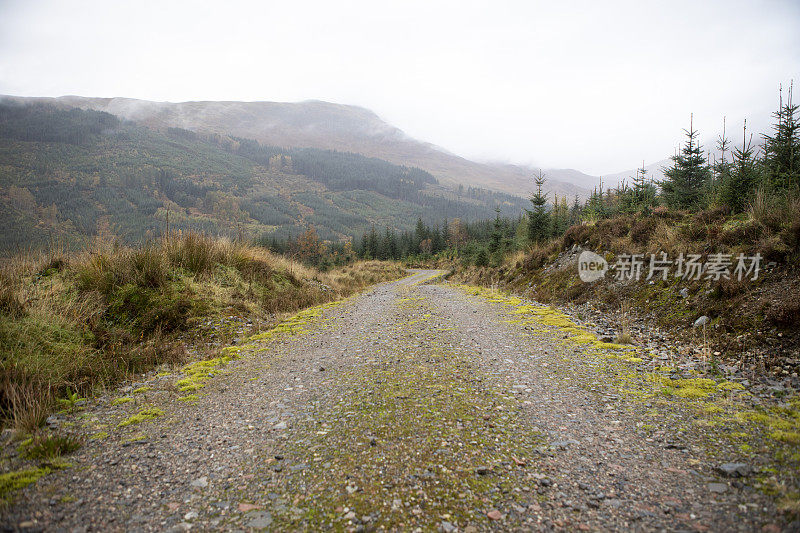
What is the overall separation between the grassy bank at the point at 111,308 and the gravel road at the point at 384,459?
0.71 m

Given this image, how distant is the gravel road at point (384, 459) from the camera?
7.13 feet

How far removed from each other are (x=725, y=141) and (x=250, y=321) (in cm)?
2226

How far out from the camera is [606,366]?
Result: 16.8ft

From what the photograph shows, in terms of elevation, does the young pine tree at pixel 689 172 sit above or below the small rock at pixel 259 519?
above

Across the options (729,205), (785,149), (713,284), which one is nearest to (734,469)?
(713,284)

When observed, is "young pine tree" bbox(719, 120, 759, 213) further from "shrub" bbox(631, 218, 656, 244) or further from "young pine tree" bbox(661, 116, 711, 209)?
"young pine tree" bbox(661, 116, 711, 209)

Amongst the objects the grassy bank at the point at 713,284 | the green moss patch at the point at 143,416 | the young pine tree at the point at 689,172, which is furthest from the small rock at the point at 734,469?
the young pine tree at the point at 689,172

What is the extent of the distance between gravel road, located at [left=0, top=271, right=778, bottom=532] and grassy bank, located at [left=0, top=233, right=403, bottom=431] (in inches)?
28.0

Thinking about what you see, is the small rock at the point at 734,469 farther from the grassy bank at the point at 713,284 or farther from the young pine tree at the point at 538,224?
the young pine tree at the point at 538,224

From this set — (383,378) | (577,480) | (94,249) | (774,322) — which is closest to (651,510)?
(577,480)

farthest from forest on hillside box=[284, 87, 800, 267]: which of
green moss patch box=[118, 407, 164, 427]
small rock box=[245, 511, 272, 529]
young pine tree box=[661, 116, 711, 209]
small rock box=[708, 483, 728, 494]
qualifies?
green moss patch box=[118, 407, 164, 427]

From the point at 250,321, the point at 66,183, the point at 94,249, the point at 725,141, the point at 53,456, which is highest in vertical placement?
the point at 66,183

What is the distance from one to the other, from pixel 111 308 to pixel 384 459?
24.5 ft

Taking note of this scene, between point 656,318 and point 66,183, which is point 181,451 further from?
Answer: point 66,183
